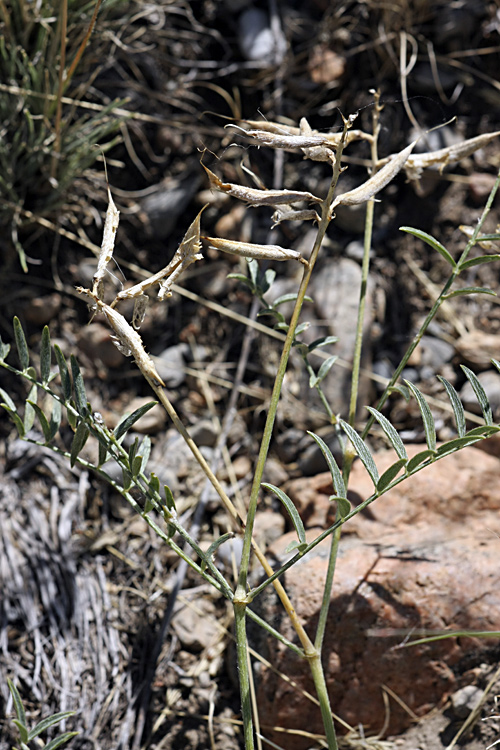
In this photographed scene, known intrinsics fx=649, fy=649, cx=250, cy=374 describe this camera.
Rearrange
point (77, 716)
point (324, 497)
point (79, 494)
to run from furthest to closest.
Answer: point (79, 494) → point (324, 497) → point (77, 716)

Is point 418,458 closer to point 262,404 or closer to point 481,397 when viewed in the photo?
point 481,397

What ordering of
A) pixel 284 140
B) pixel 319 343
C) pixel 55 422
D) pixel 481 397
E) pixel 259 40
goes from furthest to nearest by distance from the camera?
pixel 259 40 < pixel 319 343 < pixel 55 422 < pixel 481 397 < pixel 284 140

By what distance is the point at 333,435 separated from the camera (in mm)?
2197

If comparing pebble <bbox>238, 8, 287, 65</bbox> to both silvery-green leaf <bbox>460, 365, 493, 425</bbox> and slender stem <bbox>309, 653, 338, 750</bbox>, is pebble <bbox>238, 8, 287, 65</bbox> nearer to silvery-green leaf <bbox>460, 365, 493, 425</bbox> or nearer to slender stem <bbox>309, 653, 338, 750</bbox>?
silvery-green leaf <bbox>460, 365, 493, 425</bbox>

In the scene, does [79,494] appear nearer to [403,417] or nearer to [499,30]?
[403,417]

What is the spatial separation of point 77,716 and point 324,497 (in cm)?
90

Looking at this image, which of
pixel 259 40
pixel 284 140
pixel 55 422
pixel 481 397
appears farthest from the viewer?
pixel 259 40

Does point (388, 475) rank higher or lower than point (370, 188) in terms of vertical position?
lower

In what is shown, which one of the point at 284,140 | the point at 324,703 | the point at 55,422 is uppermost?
the point at 284,140

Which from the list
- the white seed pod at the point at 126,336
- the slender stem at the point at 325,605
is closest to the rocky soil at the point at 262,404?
the slender stem at the point at 325,605

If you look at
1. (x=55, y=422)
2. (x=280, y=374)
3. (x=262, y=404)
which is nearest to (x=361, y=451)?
(x=280, y=374)

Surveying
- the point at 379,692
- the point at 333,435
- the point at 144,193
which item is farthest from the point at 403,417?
the point at 144,193

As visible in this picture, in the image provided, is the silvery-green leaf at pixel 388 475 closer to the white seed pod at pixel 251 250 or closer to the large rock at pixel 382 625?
the white seed pod at pixel 251 250

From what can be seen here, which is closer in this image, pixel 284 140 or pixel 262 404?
pixel 284 140
